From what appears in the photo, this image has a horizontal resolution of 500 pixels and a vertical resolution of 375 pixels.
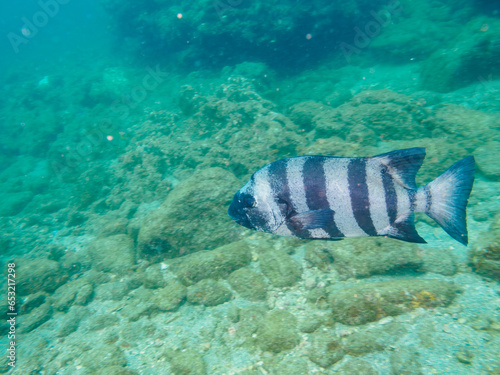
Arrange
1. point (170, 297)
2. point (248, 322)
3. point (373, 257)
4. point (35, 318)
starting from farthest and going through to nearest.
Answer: point (35, 318) → point (170, 297) → point (373, 257) → point (248, 322)

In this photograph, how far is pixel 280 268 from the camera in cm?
412

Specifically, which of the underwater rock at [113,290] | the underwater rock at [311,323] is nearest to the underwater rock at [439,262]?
the underwater rock at [311,323]

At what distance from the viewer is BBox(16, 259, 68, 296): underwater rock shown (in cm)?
549

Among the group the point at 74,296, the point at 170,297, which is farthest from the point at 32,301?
the point at 170,297

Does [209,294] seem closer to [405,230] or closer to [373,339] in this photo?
[373,339]

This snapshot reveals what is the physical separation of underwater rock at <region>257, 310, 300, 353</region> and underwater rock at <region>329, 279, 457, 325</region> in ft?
Result: 1.84

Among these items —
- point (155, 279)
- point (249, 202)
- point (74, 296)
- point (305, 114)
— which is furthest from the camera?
point (305, 114)


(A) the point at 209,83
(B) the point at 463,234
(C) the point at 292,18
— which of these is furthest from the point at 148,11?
(B) the point at 463,234

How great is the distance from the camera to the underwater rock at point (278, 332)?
10.1ft

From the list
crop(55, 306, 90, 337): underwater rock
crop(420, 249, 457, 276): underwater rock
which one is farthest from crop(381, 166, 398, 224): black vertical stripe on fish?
crop(55, 306, 90, 337): underwater rock

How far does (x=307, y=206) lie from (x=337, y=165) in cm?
44

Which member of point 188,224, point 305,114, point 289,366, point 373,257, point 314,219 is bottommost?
point 289,366

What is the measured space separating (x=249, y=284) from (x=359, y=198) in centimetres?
260

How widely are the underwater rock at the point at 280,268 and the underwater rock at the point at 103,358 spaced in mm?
2396
